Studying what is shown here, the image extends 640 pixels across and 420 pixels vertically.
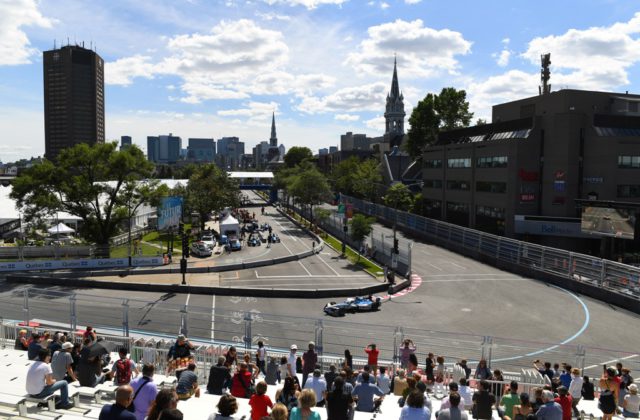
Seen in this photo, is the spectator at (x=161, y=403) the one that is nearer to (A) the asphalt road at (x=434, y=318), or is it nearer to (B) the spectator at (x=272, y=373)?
(B) the spectator at (x=272, y=373)

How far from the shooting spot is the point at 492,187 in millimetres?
56469

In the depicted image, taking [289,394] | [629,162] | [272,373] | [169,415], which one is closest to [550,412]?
[289,394]

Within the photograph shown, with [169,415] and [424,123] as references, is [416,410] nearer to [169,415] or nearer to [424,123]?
[169,415]

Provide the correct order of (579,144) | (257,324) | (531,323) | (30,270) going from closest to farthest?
(257,324)
(531,323)
(30,270)
(579,144)

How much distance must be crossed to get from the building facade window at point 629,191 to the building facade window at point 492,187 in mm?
10771

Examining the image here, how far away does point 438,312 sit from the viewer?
30391 mm

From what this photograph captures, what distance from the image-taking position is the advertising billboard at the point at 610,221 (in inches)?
1422

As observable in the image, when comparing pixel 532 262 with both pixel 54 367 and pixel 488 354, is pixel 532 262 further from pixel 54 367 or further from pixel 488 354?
pixel 54 367

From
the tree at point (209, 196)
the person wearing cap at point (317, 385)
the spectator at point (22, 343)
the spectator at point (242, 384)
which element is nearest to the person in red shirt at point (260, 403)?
the person wearing cap at point (317, 385)

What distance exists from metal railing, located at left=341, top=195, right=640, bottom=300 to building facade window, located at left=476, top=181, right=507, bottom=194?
6402 millimetres

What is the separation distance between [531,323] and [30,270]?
123 ft

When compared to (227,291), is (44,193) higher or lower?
higher

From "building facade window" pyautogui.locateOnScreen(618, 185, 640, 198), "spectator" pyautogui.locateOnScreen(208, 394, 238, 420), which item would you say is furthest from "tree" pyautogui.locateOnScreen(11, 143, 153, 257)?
"building facade window" pyautogui.locateOnScreen(618, 185, 640, 198)

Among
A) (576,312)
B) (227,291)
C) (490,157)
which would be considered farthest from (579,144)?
(227,291)
